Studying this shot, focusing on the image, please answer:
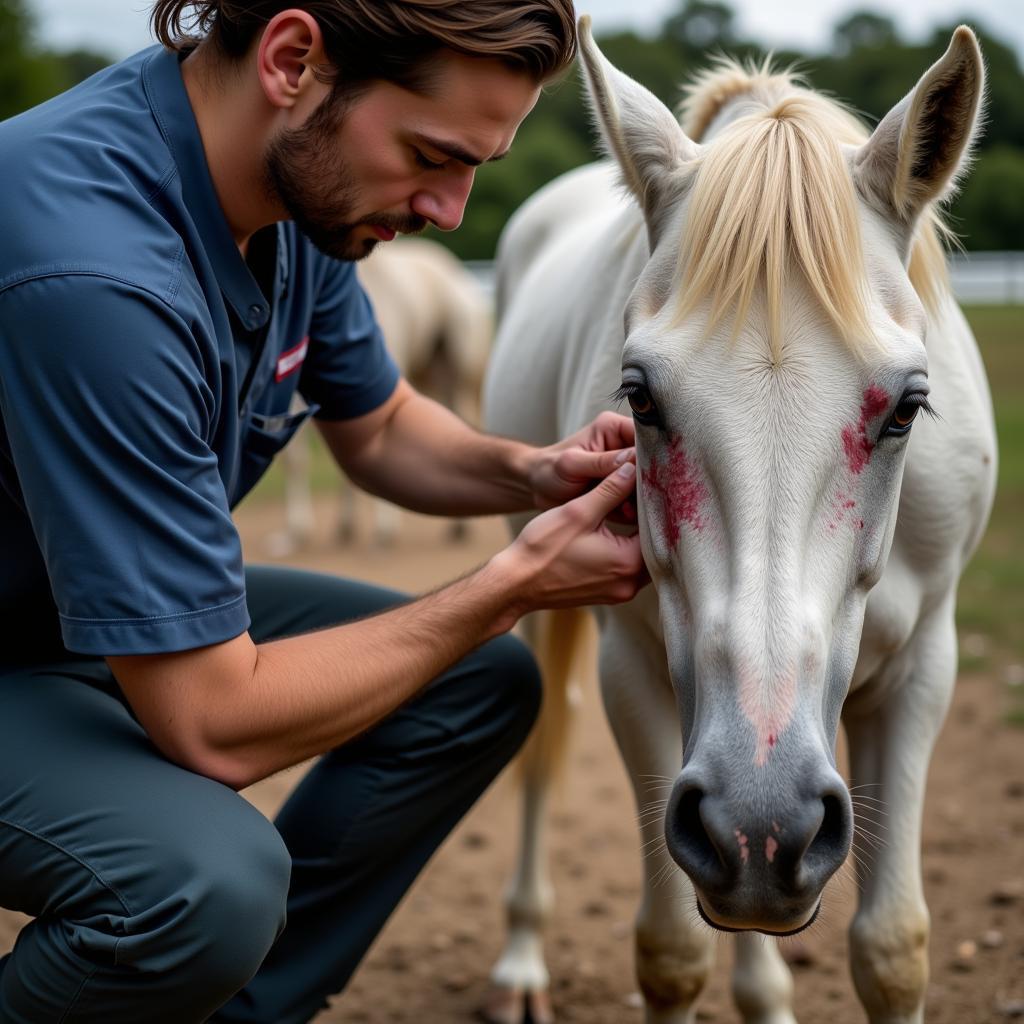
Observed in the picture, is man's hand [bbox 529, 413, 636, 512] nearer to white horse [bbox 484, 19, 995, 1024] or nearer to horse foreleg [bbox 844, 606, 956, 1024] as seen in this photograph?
white horse [bbox 484, 19, 995, 1024]

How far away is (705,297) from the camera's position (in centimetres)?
179

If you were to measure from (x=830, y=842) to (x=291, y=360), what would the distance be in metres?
1.49

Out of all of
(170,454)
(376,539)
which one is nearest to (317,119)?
(170,454)

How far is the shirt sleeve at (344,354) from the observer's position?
2750 mm

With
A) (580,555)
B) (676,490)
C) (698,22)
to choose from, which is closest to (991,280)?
(580,555)

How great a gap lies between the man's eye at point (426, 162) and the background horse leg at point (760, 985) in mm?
1710

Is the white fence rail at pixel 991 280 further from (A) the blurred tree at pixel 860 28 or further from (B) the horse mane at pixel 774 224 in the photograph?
(A) the blurred tree at pixel 860 28

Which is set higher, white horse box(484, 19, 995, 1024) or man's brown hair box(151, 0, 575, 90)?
man's brown hair box(151, 0, 575, 90)

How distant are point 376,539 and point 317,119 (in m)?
6.97

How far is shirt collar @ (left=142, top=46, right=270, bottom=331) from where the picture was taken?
2.11 m

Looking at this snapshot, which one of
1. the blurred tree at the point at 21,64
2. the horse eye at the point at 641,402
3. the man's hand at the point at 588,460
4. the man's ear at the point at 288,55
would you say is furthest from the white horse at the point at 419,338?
the blurred tree at the point at 21,64

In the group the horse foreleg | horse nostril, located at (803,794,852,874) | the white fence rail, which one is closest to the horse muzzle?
horse nostril, located at (803,794,852,874)

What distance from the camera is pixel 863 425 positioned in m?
1.69

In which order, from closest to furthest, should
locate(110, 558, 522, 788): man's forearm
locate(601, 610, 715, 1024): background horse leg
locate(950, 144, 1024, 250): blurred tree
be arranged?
locate(110, 558, 522, 788): man's forearm → locate(601, 610, 715, 1024): background horse leg → locate(950, 144, 1024, 250): blurred tree
